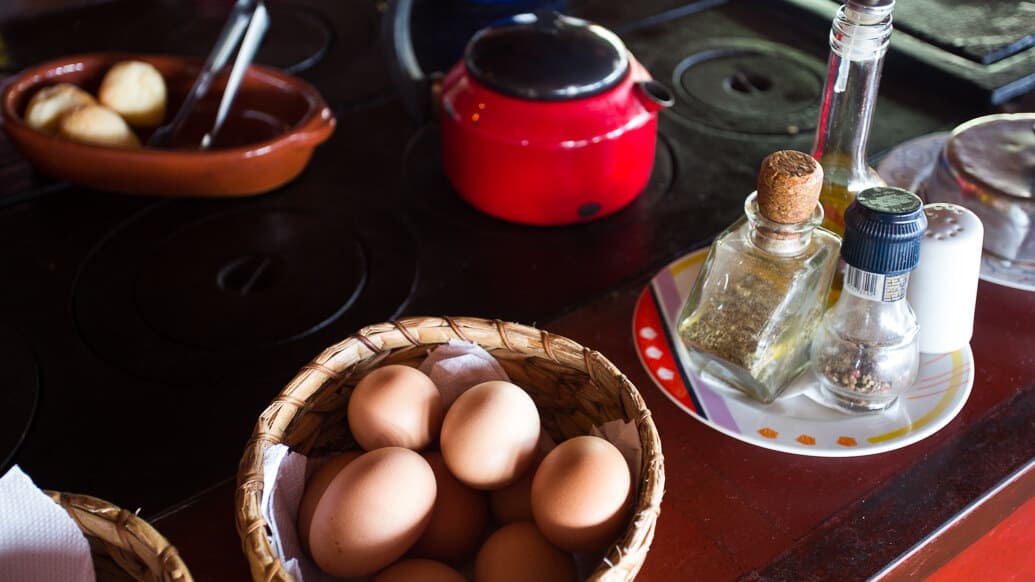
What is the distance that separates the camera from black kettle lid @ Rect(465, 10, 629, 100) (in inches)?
29.3

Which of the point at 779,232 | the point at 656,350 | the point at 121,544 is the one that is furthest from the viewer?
the point at 656,350

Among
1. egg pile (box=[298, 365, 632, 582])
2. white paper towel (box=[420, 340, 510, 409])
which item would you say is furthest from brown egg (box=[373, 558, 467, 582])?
white paper towel (box=[420, 340, 510, 409])

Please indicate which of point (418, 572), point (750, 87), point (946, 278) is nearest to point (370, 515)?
point (418, 572)

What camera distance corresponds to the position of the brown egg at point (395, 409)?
54cm

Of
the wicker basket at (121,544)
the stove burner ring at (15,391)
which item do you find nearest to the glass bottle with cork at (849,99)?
the wicker basket at (121,544)

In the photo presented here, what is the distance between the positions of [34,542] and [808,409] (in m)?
0.49

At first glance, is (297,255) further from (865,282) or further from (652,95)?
(865,282)

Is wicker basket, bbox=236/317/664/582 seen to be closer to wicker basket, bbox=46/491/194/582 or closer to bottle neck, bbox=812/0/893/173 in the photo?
wicker basket, bbox=46/491/194/582

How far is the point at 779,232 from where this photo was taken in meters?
0.57

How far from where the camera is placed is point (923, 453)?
608 mm

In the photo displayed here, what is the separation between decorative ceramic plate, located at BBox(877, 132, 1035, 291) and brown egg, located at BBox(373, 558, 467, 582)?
0.52m

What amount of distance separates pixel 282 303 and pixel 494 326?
0.25 meters

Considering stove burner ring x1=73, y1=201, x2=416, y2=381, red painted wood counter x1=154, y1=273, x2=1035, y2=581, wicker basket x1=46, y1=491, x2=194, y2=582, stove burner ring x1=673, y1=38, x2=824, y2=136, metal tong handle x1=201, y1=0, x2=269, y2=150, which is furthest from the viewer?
stove burner ring x1=673, y1=38, x2=824, y2=136

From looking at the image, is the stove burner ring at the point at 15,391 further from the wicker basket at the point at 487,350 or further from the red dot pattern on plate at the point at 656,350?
the red dot pattern on plate at the point at 656,350
